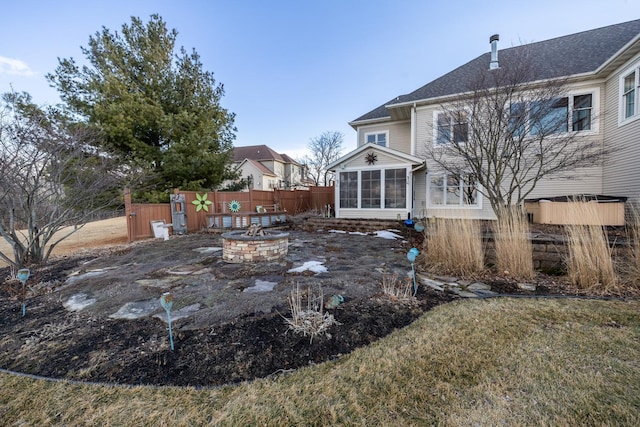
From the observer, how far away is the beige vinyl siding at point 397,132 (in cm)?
1214

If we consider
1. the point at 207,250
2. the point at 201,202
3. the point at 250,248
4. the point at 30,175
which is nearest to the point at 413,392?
the point at 250,248

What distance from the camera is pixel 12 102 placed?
5133 mm

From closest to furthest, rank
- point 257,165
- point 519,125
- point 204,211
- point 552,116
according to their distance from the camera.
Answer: point 519,125 < point 552,116 < point 204,211 < point 257,165

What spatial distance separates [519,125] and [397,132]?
598 centimetres

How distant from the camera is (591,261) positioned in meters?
3.57

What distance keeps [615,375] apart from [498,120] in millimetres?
6762

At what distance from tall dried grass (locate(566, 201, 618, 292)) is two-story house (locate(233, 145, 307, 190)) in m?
25.0

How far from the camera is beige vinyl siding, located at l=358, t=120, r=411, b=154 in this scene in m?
12.1

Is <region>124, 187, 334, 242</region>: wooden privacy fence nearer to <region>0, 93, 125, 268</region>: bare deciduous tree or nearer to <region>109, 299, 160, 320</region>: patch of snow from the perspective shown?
<region>0, 93, 125, 268</region>: bare deciduous tree

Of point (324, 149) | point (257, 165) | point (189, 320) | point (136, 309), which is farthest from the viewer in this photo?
point (324, 149)

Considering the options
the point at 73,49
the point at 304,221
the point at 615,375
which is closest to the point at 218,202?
the point at 304,221

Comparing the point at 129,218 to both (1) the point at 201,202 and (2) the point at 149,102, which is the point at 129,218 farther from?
(2) the point at 149,102

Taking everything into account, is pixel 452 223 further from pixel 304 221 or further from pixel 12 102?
pixel 12 102

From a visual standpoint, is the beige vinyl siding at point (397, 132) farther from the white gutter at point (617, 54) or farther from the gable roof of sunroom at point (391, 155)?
the white gutter at point (617, 54)
